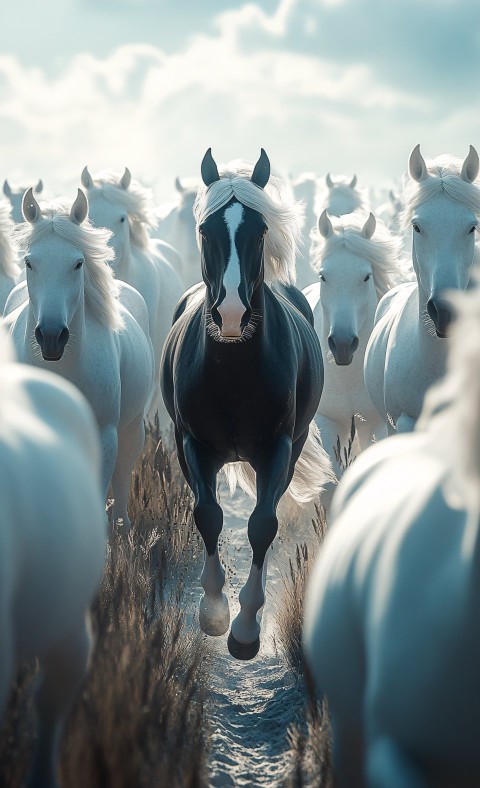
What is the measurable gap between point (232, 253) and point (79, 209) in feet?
5.28

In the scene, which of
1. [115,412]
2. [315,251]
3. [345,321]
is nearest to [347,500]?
[115,412]

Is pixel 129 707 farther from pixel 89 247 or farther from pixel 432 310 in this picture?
pixel 89 247

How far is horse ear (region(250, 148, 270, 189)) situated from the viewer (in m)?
4.53

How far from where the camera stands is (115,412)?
527 centimetres

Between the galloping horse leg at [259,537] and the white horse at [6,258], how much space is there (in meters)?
3.74

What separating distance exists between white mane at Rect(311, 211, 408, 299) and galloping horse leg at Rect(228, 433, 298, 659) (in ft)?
8.47

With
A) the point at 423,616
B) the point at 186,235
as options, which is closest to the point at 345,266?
the point at 423,616

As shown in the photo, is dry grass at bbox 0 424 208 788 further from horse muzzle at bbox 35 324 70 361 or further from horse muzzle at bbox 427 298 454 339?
Answer: horse muzzle at bbox 427 298 454 339

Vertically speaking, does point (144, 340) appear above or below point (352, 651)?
above

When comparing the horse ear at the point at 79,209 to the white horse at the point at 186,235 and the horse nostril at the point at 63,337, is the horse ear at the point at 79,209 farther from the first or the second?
the white horse at the point at 186,235

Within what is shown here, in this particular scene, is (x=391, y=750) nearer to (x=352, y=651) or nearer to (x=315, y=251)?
(x=352, y=651)

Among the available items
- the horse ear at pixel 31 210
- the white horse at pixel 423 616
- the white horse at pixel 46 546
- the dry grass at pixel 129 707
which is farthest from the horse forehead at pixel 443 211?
the white horse at pixel 423 616

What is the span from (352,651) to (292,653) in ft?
8.37

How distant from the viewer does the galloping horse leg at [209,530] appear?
4.25 metres
